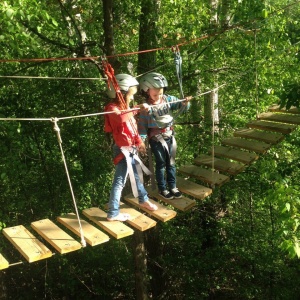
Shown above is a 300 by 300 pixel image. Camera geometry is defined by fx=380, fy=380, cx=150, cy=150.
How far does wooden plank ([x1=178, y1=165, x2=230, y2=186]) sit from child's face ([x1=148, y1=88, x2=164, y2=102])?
777 millimetres

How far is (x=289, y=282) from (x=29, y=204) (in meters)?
4.07

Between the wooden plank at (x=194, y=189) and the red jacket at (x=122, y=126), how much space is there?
25.9 inches

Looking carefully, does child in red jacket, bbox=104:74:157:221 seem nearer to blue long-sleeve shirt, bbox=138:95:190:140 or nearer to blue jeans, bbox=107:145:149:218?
blue jeans, bbox=107:145:149:218

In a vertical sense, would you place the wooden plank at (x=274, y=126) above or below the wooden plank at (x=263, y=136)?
above

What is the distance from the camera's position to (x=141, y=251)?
4.72m

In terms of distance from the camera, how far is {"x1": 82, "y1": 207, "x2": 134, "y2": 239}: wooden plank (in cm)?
270

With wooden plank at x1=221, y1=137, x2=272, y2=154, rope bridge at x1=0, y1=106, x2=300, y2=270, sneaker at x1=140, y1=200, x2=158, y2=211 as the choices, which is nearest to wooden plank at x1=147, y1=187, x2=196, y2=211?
rope bridge at x1=0, y1=106, x2=300, y2=270

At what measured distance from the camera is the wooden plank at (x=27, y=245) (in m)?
2.46

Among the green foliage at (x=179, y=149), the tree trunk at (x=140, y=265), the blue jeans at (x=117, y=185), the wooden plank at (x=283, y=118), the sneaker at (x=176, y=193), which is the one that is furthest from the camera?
the tree trunk at (x=140, y=265)

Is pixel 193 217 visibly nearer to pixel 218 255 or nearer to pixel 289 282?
pixel 218 255

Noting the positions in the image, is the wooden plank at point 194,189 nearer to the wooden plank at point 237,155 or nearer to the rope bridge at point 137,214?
the rope bridge at point 137,214

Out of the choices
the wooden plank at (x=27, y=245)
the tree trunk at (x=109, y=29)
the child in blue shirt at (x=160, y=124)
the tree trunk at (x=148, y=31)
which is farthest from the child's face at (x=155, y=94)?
the wooden plank at (x=27, y=245)

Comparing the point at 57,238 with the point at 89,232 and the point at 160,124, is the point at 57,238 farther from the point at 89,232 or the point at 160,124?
the point at 160,124

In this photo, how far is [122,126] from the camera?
2.87m
